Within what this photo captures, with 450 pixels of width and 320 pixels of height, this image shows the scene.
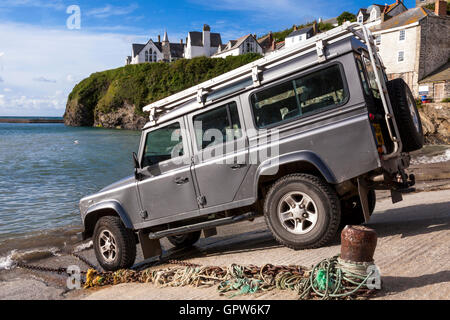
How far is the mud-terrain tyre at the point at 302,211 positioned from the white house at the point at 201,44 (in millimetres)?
98887

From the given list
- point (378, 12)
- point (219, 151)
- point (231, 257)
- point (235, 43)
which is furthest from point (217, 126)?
point (235, 43)

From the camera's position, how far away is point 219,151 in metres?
5.86

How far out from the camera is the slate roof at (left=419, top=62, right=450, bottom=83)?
4322cm

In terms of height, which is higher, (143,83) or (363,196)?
(143,83)

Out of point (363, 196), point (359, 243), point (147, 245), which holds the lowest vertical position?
point (147, 245)

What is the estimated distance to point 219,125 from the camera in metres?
5.93

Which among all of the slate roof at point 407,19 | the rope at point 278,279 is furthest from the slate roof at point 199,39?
the rope at point 278,279

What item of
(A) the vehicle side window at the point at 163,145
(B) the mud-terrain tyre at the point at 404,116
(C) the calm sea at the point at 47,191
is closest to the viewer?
(B) the mud-terrain tyre at the point at 404,116

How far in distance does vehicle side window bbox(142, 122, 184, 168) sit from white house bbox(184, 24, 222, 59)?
97.4 meters

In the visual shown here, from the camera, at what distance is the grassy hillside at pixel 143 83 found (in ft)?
290

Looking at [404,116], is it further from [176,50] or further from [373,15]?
[176,50]

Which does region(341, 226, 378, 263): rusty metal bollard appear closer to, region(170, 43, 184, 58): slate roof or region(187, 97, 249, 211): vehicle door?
region(187, 97, 249, 211): vehicle door

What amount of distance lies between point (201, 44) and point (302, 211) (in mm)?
100812

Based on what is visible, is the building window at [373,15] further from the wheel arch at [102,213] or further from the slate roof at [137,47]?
the slate roof at [137,47]
